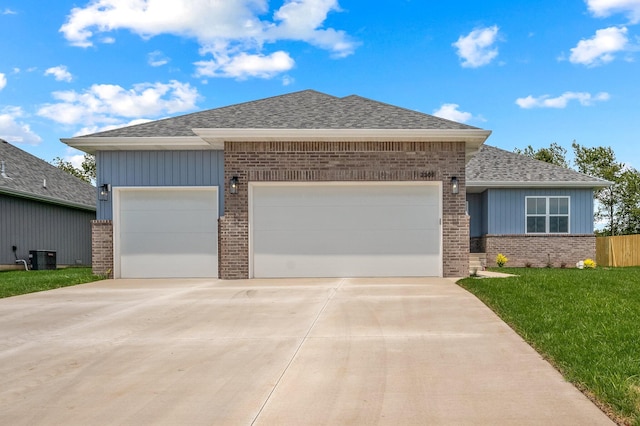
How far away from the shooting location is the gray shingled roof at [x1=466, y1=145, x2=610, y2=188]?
19.7 m

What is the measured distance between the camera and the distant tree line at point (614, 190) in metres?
37.1

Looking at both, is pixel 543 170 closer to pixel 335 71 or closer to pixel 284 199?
pixel 335 71

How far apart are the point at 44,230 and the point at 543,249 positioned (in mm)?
19447

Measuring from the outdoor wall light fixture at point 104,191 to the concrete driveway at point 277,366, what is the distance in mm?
5112

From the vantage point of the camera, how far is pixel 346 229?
13406mm

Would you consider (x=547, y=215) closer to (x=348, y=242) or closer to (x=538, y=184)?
(x=538, y=184)

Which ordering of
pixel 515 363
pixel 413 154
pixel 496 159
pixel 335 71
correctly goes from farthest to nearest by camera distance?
pixel 496 159, pixel 335 71, pixel 413 154, pixel 515 363

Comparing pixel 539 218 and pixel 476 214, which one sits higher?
pixel 476 214

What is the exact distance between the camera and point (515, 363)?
527cm

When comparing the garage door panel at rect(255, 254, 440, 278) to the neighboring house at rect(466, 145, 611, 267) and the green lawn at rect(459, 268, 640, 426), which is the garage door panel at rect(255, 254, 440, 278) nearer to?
the green lawn at rect(459, 268, 640, 426)

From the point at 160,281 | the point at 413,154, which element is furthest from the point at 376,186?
the point at 160,281

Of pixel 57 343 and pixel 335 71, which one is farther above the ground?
pixel 335 71

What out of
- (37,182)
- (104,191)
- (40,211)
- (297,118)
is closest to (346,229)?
(297,118)

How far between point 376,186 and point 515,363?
27.8 ft
